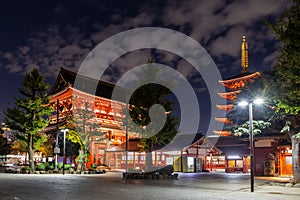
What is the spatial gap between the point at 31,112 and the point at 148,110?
1483 centimetres

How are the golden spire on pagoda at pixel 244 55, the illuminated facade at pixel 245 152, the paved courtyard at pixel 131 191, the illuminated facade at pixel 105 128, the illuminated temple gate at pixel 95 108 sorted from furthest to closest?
the golden spire on pagoda at pixel 244 55, the illuminated temple gate at pixel 95 108, the illuminated facade at pixel 105 128, the illuminated facade at pixel 245 152, the paved courtyard at pixel 131 191

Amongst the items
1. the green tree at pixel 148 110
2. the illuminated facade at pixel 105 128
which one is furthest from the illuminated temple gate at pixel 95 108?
the green tree at pixel 148 110

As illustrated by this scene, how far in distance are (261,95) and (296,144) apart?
4756 millimetres

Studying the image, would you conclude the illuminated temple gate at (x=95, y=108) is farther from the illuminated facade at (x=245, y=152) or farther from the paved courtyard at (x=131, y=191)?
the paved courtyard at (x=131, y=191)

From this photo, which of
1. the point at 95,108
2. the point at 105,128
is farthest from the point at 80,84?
the point at 105,128

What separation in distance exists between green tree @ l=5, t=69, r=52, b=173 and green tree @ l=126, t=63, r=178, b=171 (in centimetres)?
1207

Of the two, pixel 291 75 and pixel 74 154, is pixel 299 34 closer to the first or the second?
pixel 291 75

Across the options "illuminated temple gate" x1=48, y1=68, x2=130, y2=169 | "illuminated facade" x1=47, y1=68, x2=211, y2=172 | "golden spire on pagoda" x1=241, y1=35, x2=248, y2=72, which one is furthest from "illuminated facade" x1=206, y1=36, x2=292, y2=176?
"illuminated temple gate" x1=48, y1=68, x2=130, y2=169

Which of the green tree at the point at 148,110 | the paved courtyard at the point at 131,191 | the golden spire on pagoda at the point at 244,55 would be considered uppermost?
the golden spire on pagoda at the point at 244,55

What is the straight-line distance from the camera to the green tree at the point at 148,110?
1121 inches

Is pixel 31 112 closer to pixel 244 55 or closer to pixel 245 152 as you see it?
pixel 245 152

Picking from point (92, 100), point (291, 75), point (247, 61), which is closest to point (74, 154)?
point (92, 100)

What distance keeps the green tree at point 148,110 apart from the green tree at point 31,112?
1207 centimetres

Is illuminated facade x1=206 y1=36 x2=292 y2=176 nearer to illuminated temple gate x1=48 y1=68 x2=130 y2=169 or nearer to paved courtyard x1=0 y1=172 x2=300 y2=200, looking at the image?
paved courtyard x1=0 y1=172 x2=300 y2=200
